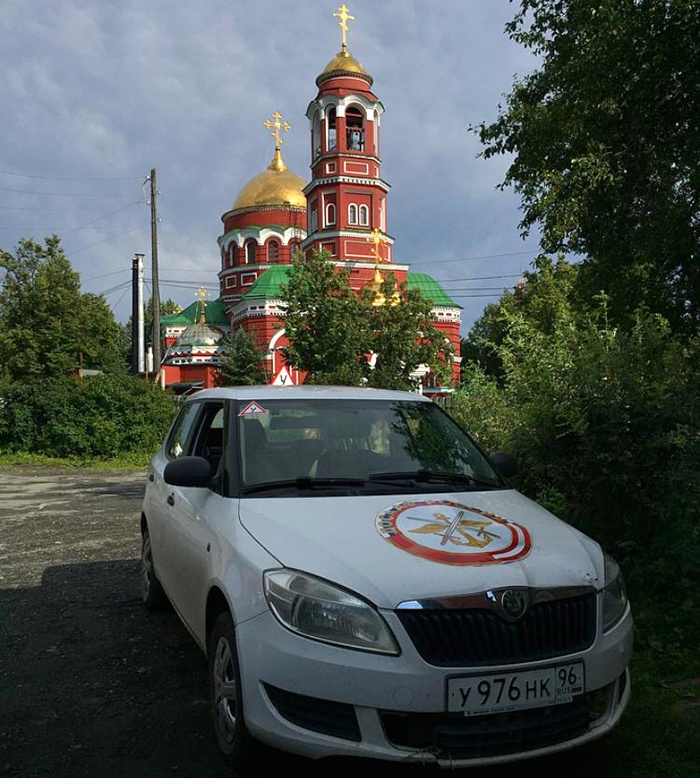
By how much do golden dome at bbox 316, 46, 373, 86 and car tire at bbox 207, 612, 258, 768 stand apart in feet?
146

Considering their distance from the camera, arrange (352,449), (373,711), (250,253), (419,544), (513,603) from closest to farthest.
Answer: (373,711)
(513,603)
(419,544)
(352,449)
(250,253)

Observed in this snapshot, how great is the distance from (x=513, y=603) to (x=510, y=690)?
1.02ft

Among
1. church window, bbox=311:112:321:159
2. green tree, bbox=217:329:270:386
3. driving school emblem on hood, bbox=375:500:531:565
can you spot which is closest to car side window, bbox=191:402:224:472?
driving school emblem on hood, bbox=375:500:531:565

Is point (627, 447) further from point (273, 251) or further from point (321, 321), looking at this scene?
point (273, 251)

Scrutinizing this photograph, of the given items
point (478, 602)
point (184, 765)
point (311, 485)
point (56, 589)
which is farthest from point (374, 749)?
point (56, 589)

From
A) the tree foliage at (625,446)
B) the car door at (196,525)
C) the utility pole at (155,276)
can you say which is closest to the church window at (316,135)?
the utility pole at (155,276)

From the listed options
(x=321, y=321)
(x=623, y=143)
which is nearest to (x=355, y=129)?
(x=321, y=321)

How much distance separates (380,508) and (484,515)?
19.6 inches

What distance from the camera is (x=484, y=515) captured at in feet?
11.4

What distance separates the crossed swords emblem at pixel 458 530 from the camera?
311cm

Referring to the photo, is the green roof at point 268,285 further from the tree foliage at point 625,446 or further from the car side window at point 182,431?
the tree foliage at point 625,446

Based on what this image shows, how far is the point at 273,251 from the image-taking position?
5359 centimetres

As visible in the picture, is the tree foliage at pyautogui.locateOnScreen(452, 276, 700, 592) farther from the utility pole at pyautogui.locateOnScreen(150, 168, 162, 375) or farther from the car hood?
the utility pole at pyautogui.locateOnScreen(150, 168, 162, 375)

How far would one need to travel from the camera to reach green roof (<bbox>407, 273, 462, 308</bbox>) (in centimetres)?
4614
